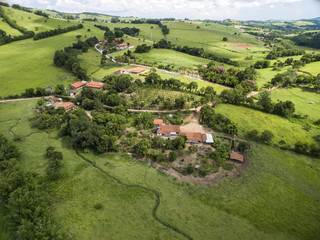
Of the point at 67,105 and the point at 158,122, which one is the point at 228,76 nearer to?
the point at 158,122

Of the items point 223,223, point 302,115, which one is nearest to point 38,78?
point 223,223

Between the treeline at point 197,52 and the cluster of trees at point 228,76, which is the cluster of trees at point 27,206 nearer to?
the cluster of trees at point 228,76

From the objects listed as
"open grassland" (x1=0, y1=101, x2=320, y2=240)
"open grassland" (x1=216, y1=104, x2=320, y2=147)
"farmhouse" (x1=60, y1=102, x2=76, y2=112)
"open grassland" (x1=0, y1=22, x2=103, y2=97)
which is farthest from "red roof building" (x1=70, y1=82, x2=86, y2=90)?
"open grassland" (x1=216, y1=104, x2=320, y2=147)

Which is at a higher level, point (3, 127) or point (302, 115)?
point (302, 115)

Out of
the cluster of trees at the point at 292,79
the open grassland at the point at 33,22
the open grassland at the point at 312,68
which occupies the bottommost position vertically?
the cluster of trees at the point at 292,79

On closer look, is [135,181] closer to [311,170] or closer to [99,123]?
[99,123]

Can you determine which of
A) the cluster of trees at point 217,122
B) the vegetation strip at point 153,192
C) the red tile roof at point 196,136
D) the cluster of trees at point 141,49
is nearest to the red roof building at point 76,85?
the vegetation strip at point 153,192

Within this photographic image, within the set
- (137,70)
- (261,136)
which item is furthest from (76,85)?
(261,136)

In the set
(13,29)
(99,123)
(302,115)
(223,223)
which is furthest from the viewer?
(13,29)
